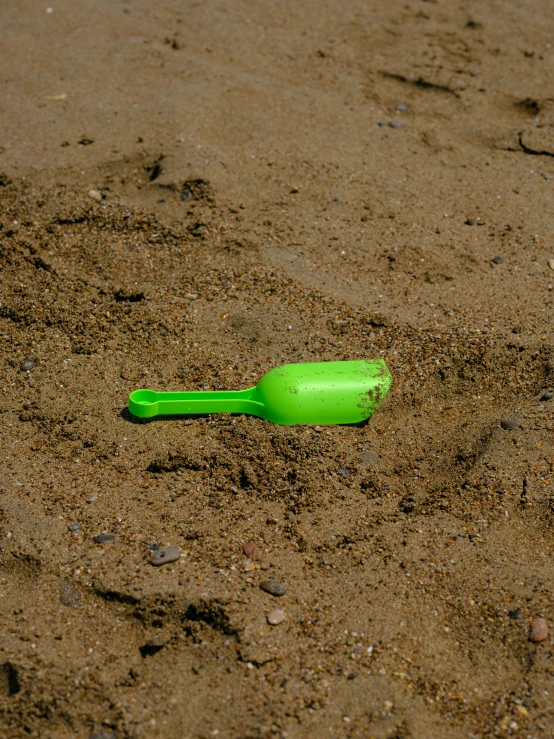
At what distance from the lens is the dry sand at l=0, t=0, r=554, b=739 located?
1602 mm

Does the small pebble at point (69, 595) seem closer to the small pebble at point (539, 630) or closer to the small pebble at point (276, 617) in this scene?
the small pebble at point (276, 617)

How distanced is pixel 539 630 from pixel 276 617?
23.0 inches

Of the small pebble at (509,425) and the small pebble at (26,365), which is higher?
the small pebble at (509,425)

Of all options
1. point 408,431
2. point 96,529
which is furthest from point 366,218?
point 96,529

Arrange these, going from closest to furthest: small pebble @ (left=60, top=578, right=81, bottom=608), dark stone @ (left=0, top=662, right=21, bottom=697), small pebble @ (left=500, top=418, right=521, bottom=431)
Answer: dark stone @ (left=0, top=662, right=21, bottom=697)
small pebble @ (left=60, top=578, right=81, bottom=608)
small pebble @ (left=500, top=418, right=521, bottom=431)

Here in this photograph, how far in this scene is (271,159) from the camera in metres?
3.06

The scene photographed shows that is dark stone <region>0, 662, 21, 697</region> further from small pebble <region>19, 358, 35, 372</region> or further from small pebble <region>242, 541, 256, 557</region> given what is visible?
small pebble <region>19, 358, 35, 372</region>

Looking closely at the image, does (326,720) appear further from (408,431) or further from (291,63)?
(291,63)

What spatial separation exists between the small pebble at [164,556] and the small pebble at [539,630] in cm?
83

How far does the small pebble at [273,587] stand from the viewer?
1728 millimetres

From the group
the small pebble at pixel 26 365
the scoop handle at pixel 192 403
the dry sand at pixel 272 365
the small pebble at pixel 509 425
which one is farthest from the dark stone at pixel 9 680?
the small pebble at pixel 509 425

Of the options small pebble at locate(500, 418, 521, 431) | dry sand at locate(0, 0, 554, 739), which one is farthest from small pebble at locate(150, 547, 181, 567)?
small pebble at locate(500, 418, 521, 431)

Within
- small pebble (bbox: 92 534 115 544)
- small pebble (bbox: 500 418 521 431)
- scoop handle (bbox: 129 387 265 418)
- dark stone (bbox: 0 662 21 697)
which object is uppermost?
small pebble (bbox: 500 418 521 431)

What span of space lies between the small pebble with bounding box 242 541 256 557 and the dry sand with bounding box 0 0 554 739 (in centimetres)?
1
